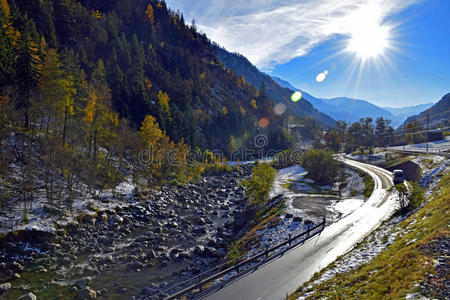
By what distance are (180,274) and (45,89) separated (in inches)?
1552

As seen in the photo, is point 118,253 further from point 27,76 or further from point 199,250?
point 27,76

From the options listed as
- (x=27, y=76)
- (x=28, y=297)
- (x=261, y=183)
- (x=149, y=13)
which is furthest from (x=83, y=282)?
(x=149, y=13)

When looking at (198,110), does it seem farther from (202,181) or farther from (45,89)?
(45,89)

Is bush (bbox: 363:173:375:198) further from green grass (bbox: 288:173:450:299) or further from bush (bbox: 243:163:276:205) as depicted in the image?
green grass (bbox: 288:173:450:299)

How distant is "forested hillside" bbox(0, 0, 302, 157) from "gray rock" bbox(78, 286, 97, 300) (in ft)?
91.8

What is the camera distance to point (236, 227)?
40.1m

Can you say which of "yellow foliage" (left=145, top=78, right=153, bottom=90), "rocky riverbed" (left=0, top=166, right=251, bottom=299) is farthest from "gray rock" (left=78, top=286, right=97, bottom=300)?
"yellow foliage" (left=145, top=78, right=153, bottom=90)

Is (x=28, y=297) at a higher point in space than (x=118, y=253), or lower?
higher

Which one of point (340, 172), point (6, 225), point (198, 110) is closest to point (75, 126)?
point (6, 225)

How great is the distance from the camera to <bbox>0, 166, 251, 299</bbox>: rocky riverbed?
22656mm

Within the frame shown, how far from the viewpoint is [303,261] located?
68.8 feet

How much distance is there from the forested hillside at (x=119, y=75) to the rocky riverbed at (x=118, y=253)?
59.2ft

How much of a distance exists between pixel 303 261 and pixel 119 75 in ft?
290

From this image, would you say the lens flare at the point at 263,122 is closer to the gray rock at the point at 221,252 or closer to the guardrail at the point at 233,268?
the gray rock at the point at 221,252
